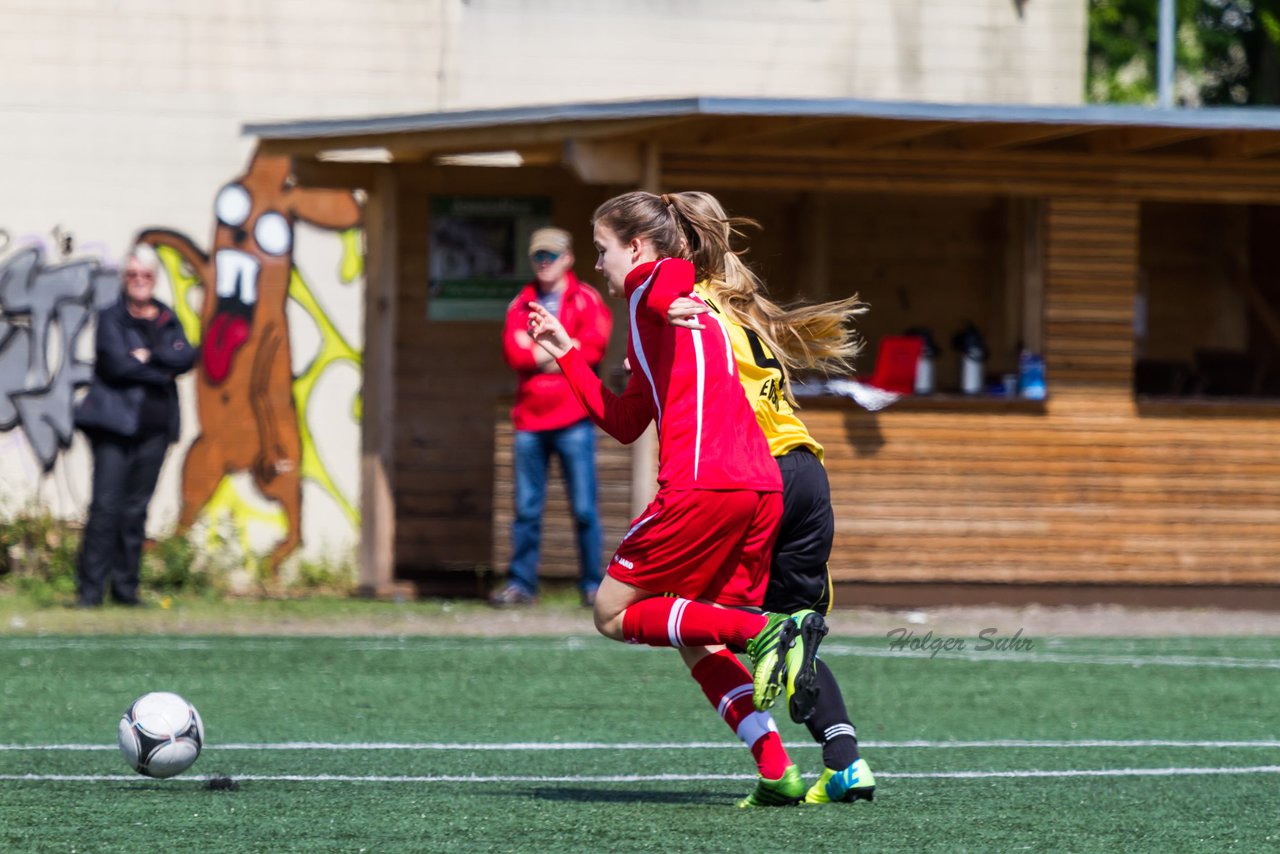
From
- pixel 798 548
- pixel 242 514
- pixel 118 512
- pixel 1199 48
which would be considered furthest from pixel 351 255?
pixel 1199 48

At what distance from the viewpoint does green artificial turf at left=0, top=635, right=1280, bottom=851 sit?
16.9 ft

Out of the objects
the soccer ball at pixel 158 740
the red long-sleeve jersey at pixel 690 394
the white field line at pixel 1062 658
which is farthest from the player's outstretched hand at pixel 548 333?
the white field line at pixel 1062 658

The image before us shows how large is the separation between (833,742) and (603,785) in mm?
869

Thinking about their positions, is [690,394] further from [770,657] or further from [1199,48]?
[1199,48]

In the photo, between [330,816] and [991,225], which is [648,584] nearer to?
[330,816]

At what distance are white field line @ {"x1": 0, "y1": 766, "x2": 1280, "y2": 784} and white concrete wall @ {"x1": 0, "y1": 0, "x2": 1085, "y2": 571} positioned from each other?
8171 mm

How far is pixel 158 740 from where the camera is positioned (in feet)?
19.0

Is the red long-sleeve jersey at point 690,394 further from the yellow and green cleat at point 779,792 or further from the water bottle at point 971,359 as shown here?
the water bottle at point 971,359

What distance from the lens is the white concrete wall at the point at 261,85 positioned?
14.2 metres

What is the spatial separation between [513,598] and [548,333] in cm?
643

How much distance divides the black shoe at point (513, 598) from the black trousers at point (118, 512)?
220cm

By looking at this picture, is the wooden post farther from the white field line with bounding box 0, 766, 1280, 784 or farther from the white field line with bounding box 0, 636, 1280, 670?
the white field line with bounding box 0, 766, 1280, 784

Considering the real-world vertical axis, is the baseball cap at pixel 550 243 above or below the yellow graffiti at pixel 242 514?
above

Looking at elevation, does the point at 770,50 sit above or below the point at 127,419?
above
